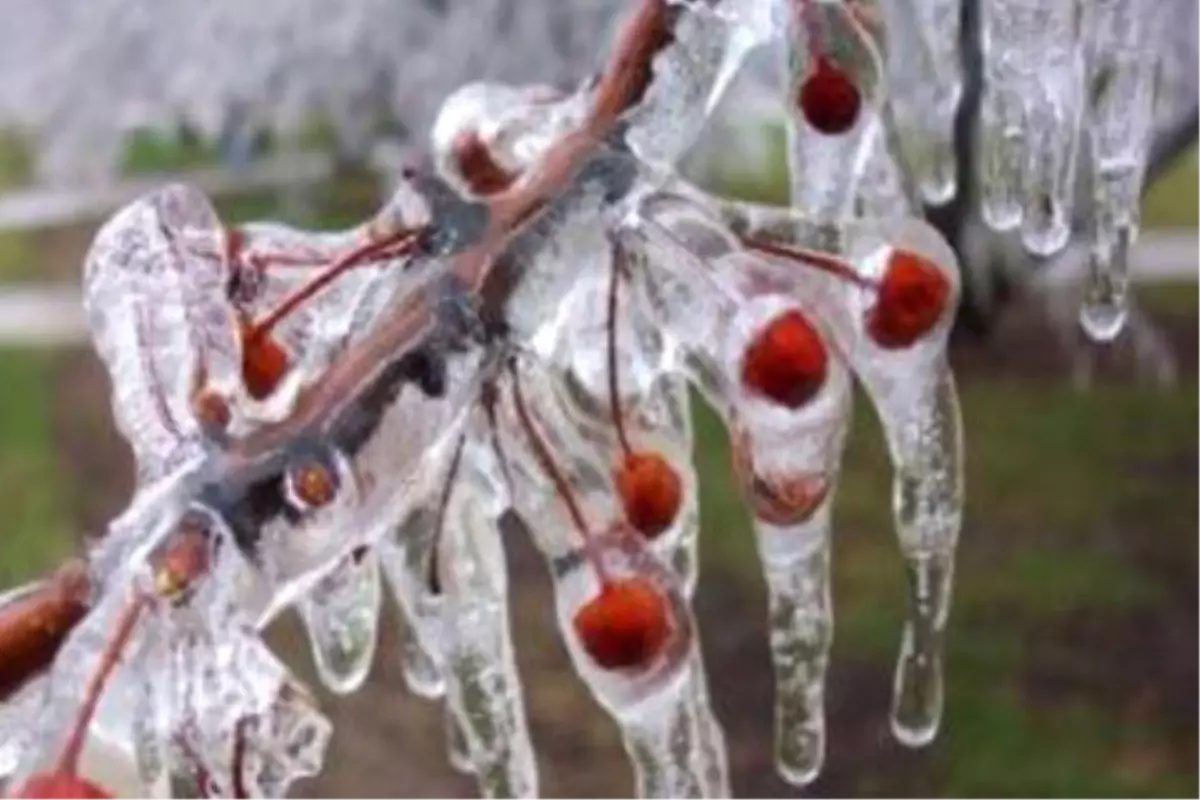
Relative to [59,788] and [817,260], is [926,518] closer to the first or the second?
[817,260]

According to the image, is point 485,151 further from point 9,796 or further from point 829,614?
point 9,796

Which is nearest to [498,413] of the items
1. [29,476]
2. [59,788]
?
[59,788]

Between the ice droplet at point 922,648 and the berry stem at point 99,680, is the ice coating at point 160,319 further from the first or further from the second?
the ice droplet at point 922,648

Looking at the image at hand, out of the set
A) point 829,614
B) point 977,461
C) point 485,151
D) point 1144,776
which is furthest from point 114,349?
point 977,461

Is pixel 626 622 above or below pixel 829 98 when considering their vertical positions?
below

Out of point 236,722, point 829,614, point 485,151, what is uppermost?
point 485,151

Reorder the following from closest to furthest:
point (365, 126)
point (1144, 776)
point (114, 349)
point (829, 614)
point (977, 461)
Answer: point (114, 349) < point (829, 614) < point (1144, 776) < point (365, 126) < point (977, 461)

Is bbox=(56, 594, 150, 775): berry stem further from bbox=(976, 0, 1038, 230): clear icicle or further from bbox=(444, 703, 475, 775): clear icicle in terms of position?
bbox=(976, 0, 1038, 230): clear icicle
